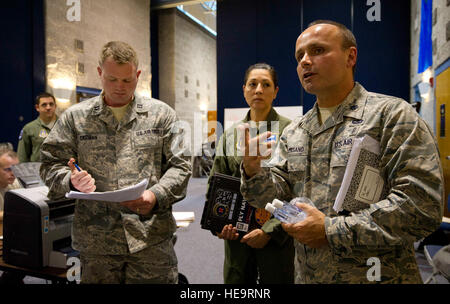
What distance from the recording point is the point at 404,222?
914mm

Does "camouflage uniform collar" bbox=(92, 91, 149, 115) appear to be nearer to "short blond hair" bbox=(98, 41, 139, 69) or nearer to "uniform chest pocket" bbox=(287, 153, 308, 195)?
"short blond hair" bbox=(98, 41, 139, 69)

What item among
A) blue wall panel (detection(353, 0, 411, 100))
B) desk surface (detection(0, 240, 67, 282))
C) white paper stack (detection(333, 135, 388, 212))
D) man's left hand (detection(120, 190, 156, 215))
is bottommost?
desk surface (detection(0, 240, 67, 282))

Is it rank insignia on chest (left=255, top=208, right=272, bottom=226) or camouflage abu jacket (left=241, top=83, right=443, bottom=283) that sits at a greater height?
camouflage abu jacket (left=241, top=83, right=443, bottom=283)

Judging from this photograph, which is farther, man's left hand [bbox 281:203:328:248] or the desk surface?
the desk surface

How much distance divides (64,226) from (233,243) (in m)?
1.03

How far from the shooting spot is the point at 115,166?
1.51 m

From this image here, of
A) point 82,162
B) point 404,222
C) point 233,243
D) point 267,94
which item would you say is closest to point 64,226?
point 82,162

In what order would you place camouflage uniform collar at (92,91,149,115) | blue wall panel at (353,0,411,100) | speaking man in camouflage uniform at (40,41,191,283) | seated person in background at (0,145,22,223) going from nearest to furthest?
1. speaking man in camouflage uniform at (40,41,191,283)
2. camouflage uniform collar at (92,91,149,115)
3. seated person in background at (0,145,22,223)
4. blue wall panel at (353,0,411,100)

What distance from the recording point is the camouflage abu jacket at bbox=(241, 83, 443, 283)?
91 centimetres

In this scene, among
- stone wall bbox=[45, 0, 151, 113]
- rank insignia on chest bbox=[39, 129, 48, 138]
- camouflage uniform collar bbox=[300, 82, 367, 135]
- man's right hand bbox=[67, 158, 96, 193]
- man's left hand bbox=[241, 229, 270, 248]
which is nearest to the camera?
camouflage uniform collar bbox=[300, 82, 367, 135]

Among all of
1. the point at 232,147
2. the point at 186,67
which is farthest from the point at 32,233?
the point at 186,67

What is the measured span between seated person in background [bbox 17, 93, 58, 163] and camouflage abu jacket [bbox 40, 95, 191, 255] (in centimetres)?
307

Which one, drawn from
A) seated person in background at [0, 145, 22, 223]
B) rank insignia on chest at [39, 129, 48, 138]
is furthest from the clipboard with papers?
rank insignia on chest at [39, 129, 48, 138]
